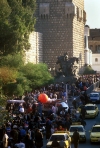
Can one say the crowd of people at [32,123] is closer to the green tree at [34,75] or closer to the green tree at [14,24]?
the green tree at [14,24]

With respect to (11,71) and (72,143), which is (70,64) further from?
Result: (72,143)

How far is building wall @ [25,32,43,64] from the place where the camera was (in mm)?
72938

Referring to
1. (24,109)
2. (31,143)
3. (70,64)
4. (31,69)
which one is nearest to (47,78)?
(31,69)

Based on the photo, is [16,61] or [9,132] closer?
[9,132]

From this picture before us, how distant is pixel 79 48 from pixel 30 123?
2302 inches

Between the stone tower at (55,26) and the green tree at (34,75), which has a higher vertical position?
the stone tower at (55,26)

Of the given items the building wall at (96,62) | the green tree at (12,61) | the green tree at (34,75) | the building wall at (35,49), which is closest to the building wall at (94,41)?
the building wall at (96,62)

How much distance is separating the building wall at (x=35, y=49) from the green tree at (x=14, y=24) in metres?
14.1

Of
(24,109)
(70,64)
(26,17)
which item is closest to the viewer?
(24,109)

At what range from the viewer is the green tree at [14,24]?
47.6 m

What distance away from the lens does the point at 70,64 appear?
68.3m

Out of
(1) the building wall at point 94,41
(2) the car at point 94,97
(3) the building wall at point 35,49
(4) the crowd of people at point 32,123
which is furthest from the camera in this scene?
(1) the building wall at point 94,41

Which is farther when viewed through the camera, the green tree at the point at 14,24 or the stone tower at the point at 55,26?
the stone tower at the point at 55,26

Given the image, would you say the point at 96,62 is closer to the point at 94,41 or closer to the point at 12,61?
the point at 94,41
